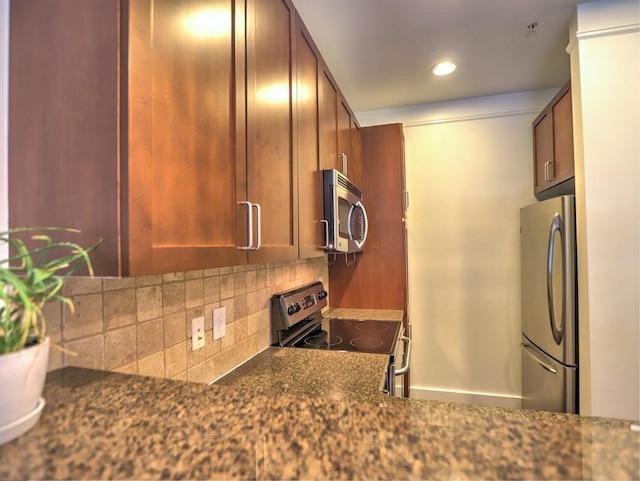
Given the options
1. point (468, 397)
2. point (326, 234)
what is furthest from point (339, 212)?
point (468, 397)

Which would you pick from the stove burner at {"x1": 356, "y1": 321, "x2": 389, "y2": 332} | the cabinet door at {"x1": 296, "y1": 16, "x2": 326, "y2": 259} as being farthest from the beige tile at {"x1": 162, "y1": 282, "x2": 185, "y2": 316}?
the stove burner at {"x1": 356, "y1": 321, "x2": 389, "y2": 332}

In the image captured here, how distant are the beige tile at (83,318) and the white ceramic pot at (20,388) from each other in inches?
9.9

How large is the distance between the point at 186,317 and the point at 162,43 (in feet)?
2.62

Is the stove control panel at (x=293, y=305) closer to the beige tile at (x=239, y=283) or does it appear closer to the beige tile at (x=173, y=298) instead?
the beige tile at (x=239, y=283)

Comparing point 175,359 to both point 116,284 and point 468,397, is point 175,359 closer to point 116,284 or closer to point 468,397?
point 116,284

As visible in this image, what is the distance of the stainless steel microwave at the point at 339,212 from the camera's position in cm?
167

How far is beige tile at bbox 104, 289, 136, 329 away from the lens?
86 cm

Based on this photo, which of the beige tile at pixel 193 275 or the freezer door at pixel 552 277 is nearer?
the beige tile at pixel 193 275

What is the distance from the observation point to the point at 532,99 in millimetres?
2684

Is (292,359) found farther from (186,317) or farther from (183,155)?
(183,155)

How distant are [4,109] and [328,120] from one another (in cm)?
136

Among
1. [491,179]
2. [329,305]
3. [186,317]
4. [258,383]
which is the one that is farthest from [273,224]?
[491,179]

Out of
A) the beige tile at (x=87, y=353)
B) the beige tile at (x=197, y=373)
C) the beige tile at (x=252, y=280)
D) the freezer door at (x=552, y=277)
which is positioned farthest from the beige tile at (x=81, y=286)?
the freezer door at (x=552, y=277)

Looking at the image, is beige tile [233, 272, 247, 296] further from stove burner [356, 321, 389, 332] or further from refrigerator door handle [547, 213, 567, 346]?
refrigerator door handle [547, 213, 567, 346]
